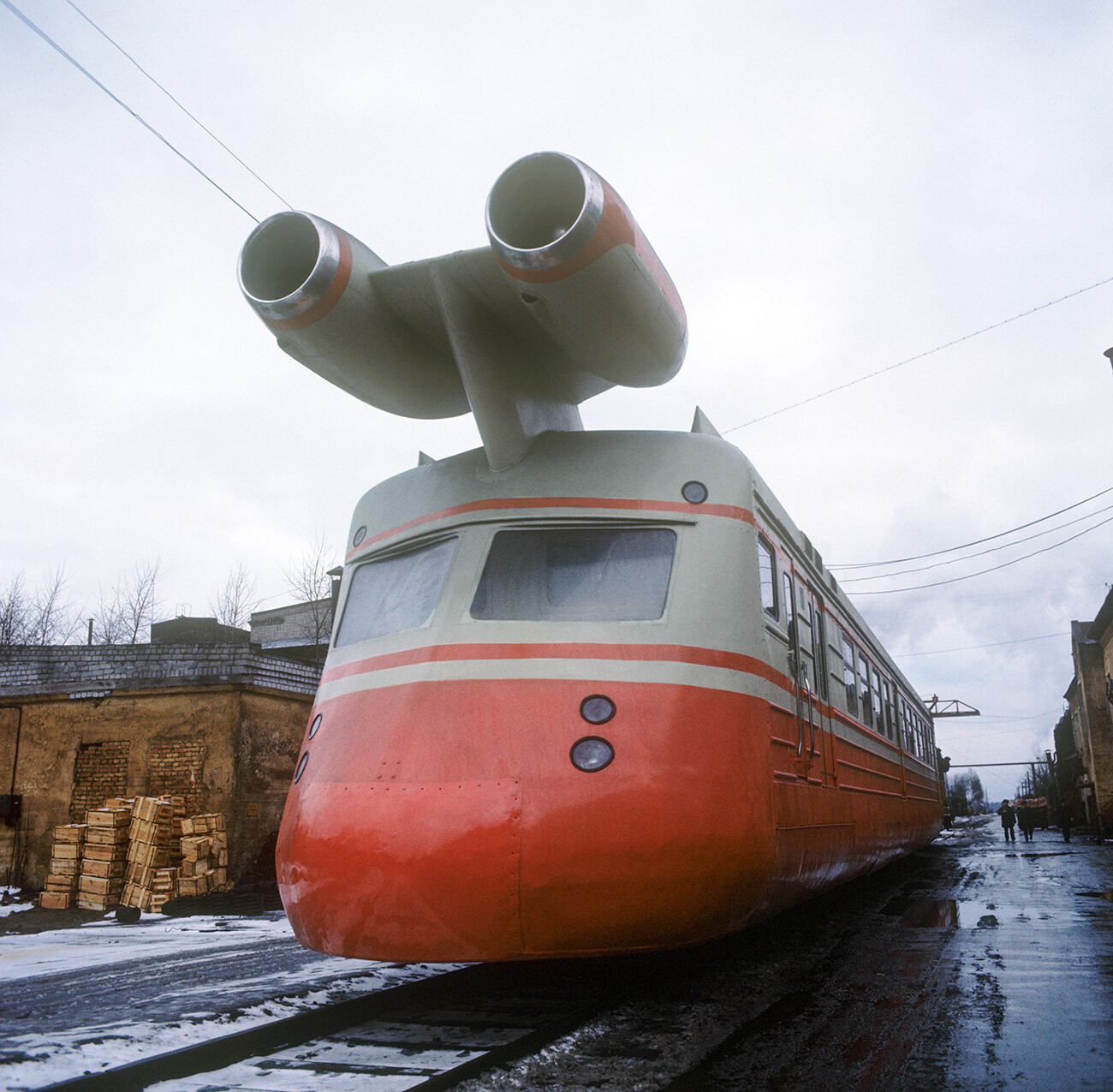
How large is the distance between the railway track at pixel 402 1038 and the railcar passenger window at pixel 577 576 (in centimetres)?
182

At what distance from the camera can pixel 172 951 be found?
7.10 metres

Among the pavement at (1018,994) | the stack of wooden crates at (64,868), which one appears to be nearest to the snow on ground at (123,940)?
the stack of wooden crates at (64,868)

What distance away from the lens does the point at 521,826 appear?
373cm

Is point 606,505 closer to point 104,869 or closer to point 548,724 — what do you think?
point 548,724

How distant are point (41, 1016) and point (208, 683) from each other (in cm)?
886

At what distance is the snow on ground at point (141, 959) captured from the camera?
11.9 feet

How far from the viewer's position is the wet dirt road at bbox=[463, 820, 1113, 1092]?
3355 millimetres

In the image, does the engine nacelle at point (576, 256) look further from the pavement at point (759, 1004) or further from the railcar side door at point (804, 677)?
the pavement at point (759, 1004)

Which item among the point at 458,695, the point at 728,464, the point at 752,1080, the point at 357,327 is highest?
the point at 357,327

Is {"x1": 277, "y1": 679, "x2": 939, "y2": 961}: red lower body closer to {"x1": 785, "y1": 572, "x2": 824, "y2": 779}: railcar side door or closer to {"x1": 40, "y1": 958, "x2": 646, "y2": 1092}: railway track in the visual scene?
{"x1": 40, "y1": 958, "x2": 646, "y2": 1092}: railway track

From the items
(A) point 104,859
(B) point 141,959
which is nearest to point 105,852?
(A) point 104,859

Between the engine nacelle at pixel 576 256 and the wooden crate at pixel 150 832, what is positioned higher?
the engine nacelle at pixel 576 256

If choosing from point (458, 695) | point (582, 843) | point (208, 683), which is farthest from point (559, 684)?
point (208, 683)

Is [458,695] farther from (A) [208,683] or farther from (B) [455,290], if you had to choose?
(A) [208,683]
